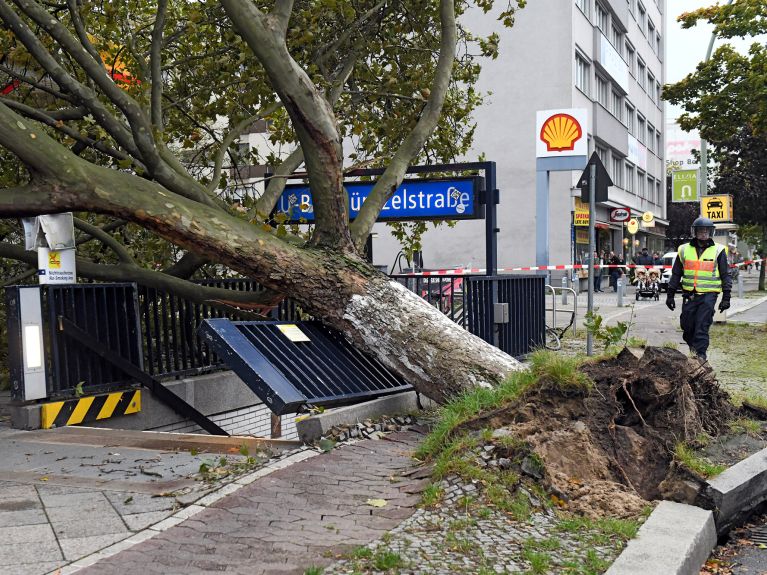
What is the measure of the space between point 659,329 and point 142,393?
10880mm

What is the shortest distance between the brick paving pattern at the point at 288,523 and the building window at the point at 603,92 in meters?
36.9

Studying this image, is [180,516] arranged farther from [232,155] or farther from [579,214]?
[579,214]

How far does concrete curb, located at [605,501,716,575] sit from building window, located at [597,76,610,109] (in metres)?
37.2

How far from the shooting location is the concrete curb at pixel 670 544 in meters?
3.77

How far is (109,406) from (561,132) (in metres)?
13.0

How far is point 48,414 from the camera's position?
748 cm

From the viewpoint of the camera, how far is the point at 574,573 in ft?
12.3

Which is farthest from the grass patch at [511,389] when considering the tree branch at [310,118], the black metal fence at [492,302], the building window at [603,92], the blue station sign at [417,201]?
the building window at [603,92]

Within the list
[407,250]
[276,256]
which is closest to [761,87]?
[407,250]

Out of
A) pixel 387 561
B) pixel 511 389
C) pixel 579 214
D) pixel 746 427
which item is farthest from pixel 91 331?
pixel 579 214

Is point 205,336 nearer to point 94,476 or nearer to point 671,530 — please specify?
point 94,476

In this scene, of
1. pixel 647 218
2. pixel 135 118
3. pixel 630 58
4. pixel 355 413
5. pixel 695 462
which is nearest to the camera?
pixel 695 462

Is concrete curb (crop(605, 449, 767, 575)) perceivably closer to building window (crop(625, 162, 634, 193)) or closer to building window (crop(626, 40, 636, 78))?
building window (crop(625, 162, 634, 193))

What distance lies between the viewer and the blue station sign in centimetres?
993
